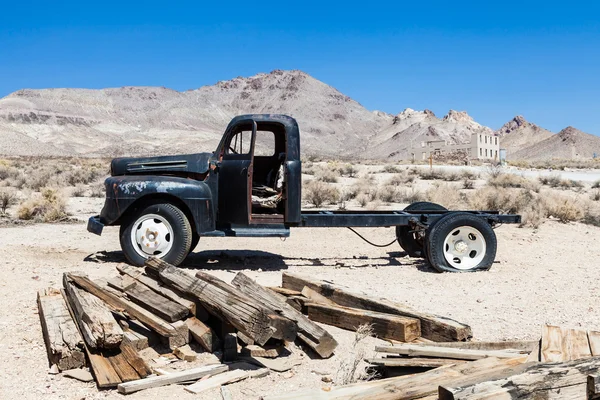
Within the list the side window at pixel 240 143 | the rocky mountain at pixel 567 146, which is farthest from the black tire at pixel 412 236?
the rocky mountain at pixel 567 146

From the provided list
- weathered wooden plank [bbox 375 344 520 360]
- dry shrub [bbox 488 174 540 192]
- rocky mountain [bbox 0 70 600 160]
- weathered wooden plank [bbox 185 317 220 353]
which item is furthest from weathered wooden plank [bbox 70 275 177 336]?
rocky mountain [bbox 0 70 600 160]

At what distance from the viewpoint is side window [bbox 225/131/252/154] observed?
9484mm

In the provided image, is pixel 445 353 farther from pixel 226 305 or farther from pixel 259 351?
pixel 226 305

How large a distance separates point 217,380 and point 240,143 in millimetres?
5149

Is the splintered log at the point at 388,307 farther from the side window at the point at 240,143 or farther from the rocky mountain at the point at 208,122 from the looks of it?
the rocky mountain at the point at 208,122

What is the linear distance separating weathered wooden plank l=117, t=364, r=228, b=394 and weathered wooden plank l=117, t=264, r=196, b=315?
852 mm

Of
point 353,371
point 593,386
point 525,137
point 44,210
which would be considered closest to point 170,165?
point 353,371

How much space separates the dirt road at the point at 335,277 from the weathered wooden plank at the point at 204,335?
70cm

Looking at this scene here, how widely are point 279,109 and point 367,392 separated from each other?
136116 millimetres

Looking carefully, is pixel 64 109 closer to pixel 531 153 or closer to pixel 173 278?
pixel 531 153

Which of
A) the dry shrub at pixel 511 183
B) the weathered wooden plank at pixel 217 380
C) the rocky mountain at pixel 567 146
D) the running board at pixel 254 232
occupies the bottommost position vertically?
the weathered wooden plank at pixel 217 380

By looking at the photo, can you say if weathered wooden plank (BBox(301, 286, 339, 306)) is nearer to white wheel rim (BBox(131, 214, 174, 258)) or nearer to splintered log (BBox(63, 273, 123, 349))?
splintered log (BBox(63, 273, 123, 349))

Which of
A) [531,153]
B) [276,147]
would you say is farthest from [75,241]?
[531,153]

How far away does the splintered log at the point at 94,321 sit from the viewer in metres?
5.04
